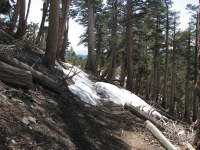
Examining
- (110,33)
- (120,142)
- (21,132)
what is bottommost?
(120,142)

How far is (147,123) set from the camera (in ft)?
23.0

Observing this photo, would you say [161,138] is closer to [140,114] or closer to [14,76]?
[140,114]

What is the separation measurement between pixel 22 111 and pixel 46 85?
6.78 ft

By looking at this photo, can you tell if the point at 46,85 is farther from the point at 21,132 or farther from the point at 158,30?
the point at 158,30

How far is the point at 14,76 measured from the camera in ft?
15.0

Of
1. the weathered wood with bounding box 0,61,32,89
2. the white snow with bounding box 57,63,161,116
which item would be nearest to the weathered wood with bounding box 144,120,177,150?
the white snow with bounding box 57,63,161,116

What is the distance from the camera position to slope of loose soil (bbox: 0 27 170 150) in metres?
3.31

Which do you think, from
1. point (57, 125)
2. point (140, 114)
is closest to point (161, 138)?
point (140, 114)

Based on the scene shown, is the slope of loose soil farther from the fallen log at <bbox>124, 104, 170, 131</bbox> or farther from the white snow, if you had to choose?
the white snow

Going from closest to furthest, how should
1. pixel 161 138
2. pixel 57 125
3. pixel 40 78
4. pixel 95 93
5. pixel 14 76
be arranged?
pixel 57 125 < pixel 14 76 < pixel 40 78 < pixel 161 138 < pixel 95 93

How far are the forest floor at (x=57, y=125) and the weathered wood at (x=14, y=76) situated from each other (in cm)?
13

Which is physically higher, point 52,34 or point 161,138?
point 52,34

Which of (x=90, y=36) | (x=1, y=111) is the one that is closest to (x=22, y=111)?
(x=1, y=111)

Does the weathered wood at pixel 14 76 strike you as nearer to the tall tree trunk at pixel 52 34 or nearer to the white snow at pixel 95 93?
the white snow at pixel 95 93
